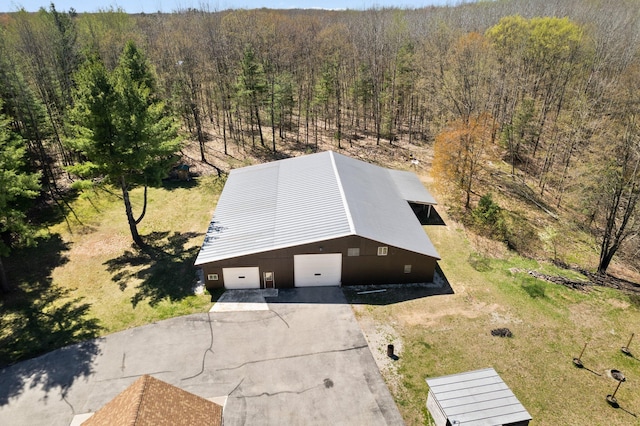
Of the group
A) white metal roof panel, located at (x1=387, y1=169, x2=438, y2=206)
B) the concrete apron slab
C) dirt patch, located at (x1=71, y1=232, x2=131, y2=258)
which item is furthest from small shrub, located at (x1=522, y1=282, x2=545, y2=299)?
dirt patch, located at (x1=71, y1=232, x2=131, y2=258)

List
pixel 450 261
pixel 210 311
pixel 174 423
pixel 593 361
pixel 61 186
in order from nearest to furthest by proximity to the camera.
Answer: pixel 174 423 < pixel 593 361 < pixel 210 311 < pixel 450 261 < pixel 61 186

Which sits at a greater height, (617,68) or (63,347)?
(617,68)

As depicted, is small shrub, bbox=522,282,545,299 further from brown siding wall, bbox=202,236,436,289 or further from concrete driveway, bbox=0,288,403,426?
concrete driveway, bbox=0,288,403,426

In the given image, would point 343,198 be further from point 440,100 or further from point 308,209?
point 440,100

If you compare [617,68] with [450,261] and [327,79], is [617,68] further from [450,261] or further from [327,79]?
[450,261]

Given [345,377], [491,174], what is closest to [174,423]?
[345,377]
